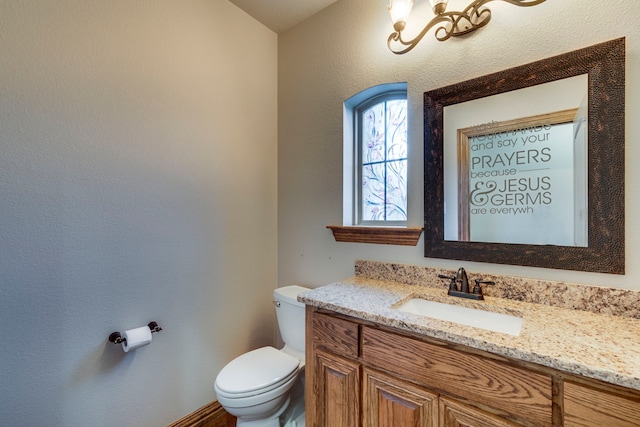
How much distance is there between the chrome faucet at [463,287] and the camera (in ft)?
3.88

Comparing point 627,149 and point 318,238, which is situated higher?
point 627,149

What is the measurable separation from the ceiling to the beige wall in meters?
0.05

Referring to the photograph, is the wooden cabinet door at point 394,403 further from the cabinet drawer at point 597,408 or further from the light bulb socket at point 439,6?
the light bulb socket at point 439,6

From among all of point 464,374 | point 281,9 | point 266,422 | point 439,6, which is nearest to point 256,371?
point 266,422

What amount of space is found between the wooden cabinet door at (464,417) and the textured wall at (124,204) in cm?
132

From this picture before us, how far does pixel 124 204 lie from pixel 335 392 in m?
1.28

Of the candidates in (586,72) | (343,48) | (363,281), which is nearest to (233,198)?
(363,281)

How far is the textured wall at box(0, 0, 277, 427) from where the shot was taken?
1.08 meters

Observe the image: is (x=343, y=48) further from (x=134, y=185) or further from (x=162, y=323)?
(x=162, y=323)

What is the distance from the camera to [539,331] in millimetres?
851

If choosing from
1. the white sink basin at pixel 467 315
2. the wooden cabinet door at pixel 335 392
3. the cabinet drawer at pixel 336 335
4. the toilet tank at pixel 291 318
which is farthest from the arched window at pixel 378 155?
the wooden cabinet door at pixel 335 392

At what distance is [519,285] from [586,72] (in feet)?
2.81

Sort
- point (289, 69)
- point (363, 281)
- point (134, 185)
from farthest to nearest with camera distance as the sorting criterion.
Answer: point (289, 69), point (363, 281), point (134, 185)

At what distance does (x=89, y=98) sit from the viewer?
1.22 metres
